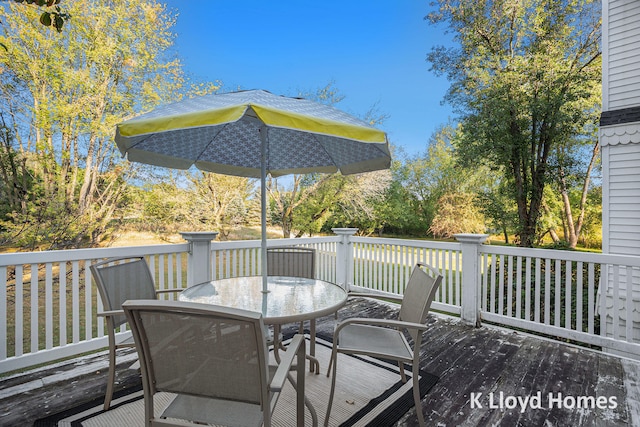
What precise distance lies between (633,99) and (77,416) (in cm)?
693

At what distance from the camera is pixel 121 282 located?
228 centimetres

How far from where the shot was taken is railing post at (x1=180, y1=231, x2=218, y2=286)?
3617mm

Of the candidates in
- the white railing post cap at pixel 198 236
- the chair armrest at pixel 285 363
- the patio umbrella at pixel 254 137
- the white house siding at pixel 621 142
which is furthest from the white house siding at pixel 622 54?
the white railing post cap at pixel 198 236

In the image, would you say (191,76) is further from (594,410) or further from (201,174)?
(594,410)

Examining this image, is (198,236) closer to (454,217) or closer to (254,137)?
(254,137)

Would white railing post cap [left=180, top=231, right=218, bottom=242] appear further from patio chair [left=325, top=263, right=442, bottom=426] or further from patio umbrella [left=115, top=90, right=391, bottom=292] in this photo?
patio chair [left=325, top=263, right=442, bottom=426]

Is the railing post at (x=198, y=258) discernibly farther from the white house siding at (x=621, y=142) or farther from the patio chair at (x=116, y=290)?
the white house siding at (x=621, y=142)

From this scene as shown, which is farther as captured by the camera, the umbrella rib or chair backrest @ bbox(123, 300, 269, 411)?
the umbrella rib

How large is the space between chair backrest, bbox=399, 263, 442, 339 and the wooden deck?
69 cm


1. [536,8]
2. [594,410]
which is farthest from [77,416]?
[536,8]

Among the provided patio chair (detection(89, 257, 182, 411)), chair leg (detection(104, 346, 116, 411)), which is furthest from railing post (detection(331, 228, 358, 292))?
chair leg (detection(104, 346, 116, 411))

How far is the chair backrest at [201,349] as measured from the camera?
1157 millimetres

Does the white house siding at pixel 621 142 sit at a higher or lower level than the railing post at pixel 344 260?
higher

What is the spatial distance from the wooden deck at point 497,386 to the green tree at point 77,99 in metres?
5.01
